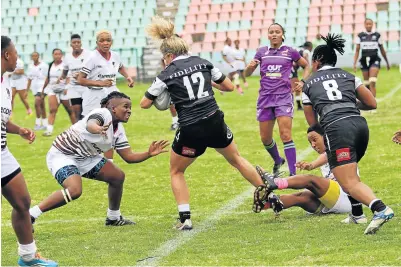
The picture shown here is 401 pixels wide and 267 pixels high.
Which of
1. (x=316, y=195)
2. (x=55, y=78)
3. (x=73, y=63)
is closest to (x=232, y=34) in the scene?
(x=55, y=78)

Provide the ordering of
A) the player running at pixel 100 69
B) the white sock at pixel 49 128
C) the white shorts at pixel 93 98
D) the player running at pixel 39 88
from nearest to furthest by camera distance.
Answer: the player running at pixel 100 69
the white shorts at pixel 93 98
the white sock at pixel 49 128
the player running at pixel 39 88

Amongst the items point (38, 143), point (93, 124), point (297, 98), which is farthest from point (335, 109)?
point (297, 98)

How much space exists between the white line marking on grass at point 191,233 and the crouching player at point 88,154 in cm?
86

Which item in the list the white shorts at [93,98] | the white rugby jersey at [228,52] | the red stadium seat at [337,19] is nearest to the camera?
the white shorts at [93,98]

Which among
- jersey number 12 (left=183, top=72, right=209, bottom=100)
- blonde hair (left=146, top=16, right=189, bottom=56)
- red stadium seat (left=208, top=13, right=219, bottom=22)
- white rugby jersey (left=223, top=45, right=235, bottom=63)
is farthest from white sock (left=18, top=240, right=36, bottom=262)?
red stadium seat (left=208, top=13, right=219, bottom=22)

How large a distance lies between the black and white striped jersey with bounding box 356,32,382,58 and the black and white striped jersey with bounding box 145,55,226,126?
13222 millimetres

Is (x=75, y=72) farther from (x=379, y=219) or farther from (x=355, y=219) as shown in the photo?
(x=379, y=219)

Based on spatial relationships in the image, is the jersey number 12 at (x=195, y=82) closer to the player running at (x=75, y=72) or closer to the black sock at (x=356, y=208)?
the black sock at (x=356, y=208)

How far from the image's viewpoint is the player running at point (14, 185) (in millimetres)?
6938

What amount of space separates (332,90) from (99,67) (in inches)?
209

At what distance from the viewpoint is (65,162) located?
28.9 ft

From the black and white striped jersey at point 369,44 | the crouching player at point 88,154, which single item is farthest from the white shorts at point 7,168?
the black and white striped jersey at point 369,44

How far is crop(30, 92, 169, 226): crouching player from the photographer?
858 centimetres

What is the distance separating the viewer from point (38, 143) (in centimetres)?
1903
